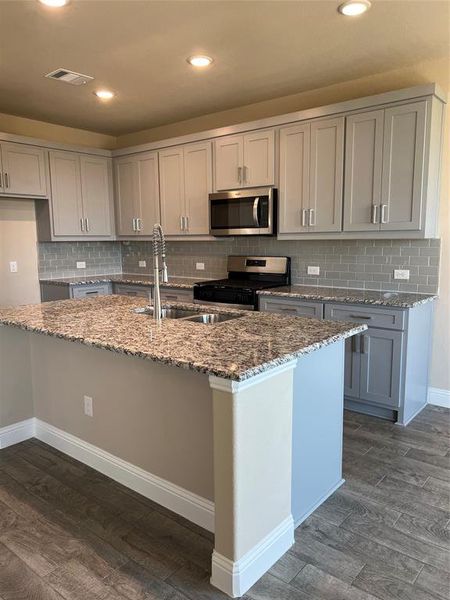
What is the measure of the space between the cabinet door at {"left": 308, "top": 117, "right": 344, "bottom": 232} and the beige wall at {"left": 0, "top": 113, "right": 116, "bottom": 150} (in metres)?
3.09

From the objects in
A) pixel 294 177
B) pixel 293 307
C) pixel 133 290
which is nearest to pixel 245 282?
pixel 293 307

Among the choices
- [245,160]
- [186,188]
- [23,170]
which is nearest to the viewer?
[245,160]

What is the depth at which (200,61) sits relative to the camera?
3.22 metres

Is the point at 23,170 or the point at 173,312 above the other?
the point at 23,170

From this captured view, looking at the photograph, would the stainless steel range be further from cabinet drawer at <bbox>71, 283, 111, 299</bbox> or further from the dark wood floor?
the dark wood floor

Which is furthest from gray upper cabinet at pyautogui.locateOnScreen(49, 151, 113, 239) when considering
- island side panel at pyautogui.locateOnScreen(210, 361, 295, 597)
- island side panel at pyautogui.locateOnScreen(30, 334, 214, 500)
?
island side panel at pyautogui.locateOnScreen(210, 361, 295, 597)

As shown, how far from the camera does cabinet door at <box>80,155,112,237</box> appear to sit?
511 cm

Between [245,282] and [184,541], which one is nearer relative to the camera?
[184,541]

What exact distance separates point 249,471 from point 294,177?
9.20 ft

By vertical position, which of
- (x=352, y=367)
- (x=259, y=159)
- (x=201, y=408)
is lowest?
(x=352, y=367)

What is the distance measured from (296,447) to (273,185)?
8.57 feet

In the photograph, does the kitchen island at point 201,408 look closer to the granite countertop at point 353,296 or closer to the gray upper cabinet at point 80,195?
the granite countertop at point 353,296

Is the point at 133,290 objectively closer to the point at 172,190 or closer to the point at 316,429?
the point at 172,190

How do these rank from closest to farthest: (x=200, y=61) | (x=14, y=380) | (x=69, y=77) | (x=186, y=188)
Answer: (x=14, y=380) < (x=200, y=61) < (x=69, y=77) < (x=186, y=188)
